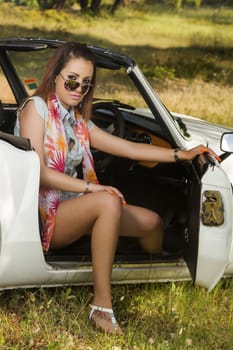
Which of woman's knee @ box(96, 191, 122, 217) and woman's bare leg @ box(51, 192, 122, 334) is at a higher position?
woman's knee @ box(96, 191, 122, 217)

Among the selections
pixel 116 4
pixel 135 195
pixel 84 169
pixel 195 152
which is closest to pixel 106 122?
pixel 135 195

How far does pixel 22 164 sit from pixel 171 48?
15099 mm

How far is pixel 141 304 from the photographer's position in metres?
3.88

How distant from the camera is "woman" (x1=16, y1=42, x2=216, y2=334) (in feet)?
11.5

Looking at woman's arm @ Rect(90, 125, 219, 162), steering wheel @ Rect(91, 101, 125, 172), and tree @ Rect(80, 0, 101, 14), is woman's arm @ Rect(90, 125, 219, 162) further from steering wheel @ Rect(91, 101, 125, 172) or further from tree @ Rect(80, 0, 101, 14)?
tree @ Rect(80, 0, 101, 14)

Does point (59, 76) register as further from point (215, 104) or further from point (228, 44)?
point (228, 44)

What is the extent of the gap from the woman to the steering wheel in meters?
0.52

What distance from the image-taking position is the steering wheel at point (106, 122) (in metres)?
4.51

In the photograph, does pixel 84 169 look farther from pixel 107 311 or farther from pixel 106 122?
pixel 106 122

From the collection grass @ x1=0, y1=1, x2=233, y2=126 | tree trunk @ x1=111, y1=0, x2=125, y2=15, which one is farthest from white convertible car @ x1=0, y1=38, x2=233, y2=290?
tree trunk @ x1=111, y1=0, x2=125, y2=15

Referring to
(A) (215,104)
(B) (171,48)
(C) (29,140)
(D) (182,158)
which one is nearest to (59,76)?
(C) (29,140)

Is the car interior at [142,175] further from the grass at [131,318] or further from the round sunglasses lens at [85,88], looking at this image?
the round sunglasses lens at [85,88]

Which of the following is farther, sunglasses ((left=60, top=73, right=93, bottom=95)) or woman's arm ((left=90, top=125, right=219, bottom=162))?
woman's arm ((left=90, top=125, right=219, bottom=162))

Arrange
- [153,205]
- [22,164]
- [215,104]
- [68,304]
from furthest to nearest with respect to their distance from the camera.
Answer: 1. [215,104]
2. [153,205]
3. [68,304]
4. [22,164]
